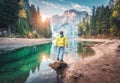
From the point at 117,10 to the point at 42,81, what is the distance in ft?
149

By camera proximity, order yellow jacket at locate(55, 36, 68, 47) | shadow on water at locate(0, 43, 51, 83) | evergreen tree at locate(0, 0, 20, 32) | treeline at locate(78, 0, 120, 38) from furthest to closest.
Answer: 1. treeline at locate(78, 0, 120, 38)
2. evergreen tree at locate(0, 0, 20, 32)
3. yellow jacket at locate(55, 36, 68, 47)
4. shadow on water at locate(0, 43, 51, 83)

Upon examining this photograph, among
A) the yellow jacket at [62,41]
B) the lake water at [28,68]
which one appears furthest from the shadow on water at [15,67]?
the yellow jacket at [62,41]

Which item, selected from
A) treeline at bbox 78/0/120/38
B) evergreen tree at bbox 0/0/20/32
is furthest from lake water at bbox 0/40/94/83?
treeline at bbox 78/0/120/38

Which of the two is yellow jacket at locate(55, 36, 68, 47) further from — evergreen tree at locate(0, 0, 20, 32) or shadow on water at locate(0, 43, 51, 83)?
evergreen tree at locate(0, 0, 20, 32)

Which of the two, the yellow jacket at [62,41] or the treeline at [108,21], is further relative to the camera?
the treeline at [108,21]

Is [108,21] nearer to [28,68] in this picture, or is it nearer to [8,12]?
[8,12]

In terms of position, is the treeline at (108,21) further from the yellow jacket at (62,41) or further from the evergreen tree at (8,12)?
the yellow jacket at (62,41)

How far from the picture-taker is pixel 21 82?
8.90m

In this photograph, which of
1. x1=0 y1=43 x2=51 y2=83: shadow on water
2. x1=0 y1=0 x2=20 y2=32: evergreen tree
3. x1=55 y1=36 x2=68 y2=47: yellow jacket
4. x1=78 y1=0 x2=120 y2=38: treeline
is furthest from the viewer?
x1=78 y1=0 x2=120 y2=38: treeline

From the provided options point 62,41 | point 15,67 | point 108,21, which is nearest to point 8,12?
point 15,67

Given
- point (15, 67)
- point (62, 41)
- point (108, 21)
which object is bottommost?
point (15, 67)

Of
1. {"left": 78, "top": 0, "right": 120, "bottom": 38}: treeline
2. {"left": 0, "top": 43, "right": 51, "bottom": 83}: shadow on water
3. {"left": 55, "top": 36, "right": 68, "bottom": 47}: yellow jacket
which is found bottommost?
{"left": 0, "top": 43, "right": 51, "bottom": 83}: shadow on water

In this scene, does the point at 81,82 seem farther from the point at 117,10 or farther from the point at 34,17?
the point at 34,17

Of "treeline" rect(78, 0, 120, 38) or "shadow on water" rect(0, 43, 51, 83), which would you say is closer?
"shadow on water" rect(0, 43, 51, 83)
